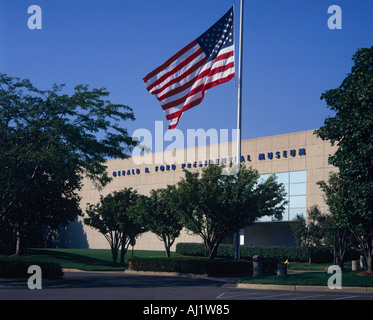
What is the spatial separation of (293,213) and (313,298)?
38.3 metres

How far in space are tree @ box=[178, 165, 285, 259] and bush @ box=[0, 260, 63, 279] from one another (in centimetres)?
926

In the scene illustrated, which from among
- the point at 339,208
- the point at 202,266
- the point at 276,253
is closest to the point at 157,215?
the point at 202,266

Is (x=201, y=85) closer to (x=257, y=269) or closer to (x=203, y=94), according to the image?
(x=203, y=94)

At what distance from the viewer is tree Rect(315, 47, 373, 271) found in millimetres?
21156

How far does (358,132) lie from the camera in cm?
2122

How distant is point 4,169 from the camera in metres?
24.1

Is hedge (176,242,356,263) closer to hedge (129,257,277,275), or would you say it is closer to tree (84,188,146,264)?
tree (84,188,146,264)

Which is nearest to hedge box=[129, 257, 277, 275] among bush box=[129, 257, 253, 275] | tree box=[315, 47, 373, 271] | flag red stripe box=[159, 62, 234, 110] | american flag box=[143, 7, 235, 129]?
bush box=[129, 257, 253, 275]

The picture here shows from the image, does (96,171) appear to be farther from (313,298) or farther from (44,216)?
(44,216)

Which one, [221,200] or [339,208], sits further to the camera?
[221,200]

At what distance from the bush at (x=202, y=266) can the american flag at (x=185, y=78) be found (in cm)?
1080

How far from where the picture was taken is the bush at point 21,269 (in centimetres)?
2531

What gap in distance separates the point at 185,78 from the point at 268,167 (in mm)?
35963

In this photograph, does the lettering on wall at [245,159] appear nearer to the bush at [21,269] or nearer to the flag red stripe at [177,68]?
the bush at [21,269]
